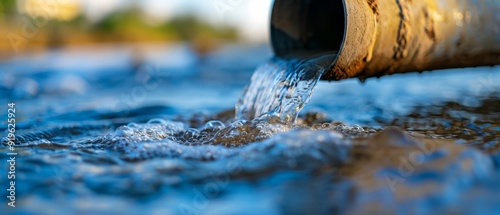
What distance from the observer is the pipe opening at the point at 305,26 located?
4.34 m

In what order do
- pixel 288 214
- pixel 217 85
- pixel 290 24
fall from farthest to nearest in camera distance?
pixel 217 85
pixel 290 24
pixel 288 214

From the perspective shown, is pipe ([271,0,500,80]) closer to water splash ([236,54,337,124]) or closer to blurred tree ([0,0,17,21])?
water splash ([236,54,337,124])

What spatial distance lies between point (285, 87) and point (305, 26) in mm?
752

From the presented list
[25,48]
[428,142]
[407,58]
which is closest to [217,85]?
[407,58]

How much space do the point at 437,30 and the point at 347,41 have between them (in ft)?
2.80

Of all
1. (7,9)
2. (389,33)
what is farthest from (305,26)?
(7,9)

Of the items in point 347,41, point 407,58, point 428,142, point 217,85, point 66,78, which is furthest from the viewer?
→ point 66,78

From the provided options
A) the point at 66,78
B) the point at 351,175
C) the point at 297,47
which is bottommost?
the point at 351,175

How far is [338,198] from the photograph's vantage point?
91.0 inches

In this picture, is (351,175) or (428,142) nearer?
(351,175)

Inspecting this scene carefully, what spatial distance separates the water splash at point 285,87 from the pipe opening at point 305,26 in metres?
0.21

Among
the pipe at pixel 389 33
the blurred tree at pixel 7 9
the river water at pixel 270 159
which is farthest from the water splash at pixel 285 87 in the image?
the blurred tree at pixel 7 9

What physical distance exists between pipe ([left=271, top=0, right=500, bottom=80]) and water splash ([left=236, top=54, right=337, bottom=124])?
0.12 metres

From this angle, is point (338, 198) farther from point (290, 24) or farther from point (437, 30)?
point (290, 24)
